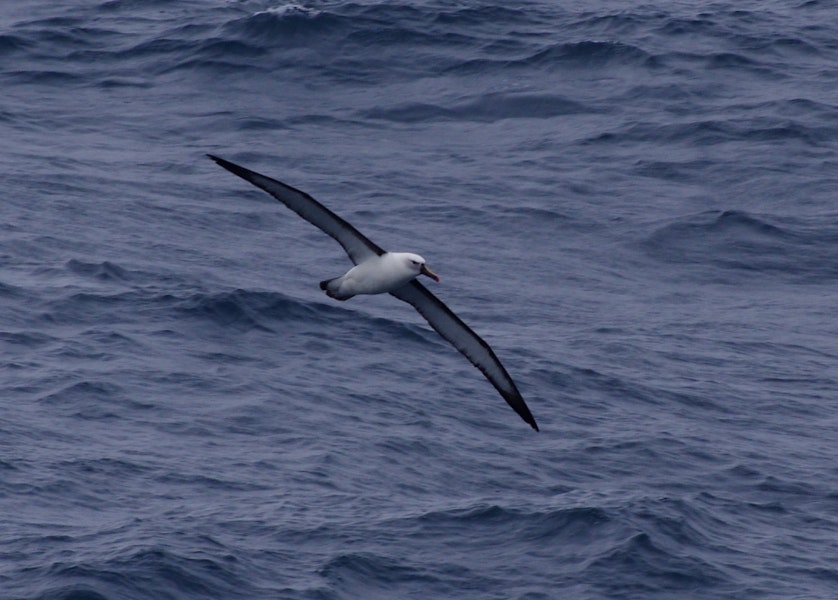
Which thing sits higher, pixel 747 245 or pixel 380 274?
pixel 380 274

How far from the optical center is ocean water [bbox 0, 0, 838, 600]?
26.3m

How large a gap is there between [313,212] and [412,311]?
13038 mm

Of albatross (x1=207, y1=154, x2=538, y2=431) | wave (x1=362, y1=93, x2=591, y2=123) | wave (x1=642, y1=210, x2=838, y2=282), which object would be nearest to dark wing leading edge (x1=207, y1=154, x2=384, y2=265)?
albatross (x1=207, y1=154, x2=538, y2=431)

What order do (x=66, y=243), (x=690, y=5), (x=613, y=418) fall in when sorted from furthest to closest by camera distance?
(x=690, y=5), (x=66, y=243), (x=613, y=418)

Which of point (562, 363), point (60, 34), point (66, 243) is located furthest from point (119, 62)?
point (562, 363)

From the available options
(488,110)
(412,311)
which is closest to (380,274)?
(412,311)

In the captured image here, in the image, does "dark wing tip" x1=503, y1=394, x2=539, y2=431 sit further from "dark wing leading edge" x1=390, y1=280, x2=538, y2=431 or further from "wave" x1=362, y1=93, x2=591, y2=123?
"wave" x1=362, y1=93, x2=591, y2=123

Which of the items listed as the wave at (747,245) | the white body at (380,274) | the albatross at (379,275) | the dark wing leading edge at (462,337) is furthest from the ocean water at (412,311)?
the white body at (380,274)

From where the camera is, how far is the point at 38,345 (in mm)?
29875

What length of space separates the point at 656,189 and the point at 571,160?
7.06 ft

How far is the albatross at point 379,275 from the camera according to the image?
19.9 m

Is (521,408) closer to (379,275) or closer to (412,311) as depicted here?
(379,275)

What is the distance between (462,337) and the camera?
75.8 feet

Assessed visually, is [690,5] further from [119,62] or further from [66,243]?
[66,243]
